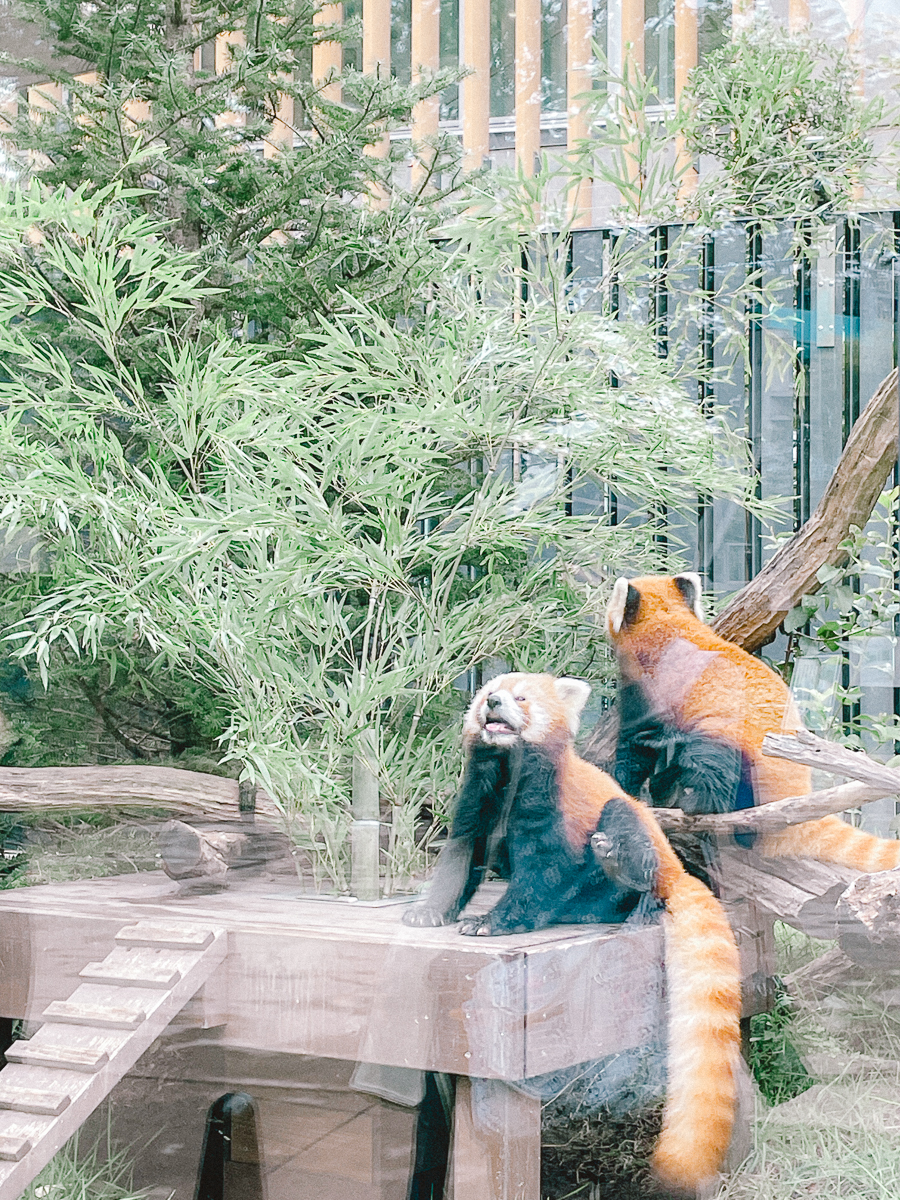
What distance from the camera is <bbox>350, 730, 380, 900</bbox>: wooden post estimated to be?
1510 mm

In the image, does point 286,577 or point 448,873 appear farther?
point 286,577

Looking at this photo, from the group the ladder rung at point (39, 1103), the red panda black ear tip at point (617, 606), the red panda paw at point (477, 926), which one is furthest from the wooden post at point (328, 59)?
the ladder rung at point (39, 1103)

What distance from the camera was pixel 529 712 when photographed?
1.39 meters

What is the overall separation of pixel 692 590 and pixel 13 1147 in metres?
1.07

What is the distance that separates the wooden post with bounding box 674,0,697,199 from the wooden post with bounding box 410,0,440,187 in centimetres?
36

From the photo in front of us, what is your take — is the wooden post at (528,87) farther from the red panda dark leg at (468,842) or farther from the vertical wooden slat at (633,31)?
the red panda dark leg at (468,842)

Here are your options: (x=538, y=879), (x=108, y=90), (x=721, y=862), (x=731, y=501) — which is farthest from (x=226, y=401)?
(x=721, y=862)

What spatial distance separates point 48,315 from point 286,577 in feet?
2.04

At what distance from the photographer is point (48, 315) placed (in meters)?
1.78

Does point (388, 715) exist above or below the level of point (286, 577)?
below

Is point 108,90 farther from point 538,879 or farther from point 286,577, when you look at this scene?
point 538,879

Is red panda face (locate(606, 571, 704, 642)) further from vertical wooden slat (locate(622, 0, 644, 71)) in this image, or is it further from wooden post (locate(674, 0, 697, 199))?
vertical wooden slat (locate(622, 0, 644, 71))

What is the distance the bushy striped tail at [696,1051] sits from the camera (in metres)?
1.28

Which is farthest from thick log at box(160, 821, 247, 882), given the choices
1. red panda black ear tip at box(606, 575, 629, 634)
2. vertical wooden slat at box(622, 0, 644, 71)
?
vertical wooden slat at box(622, 0, 644, 71)
